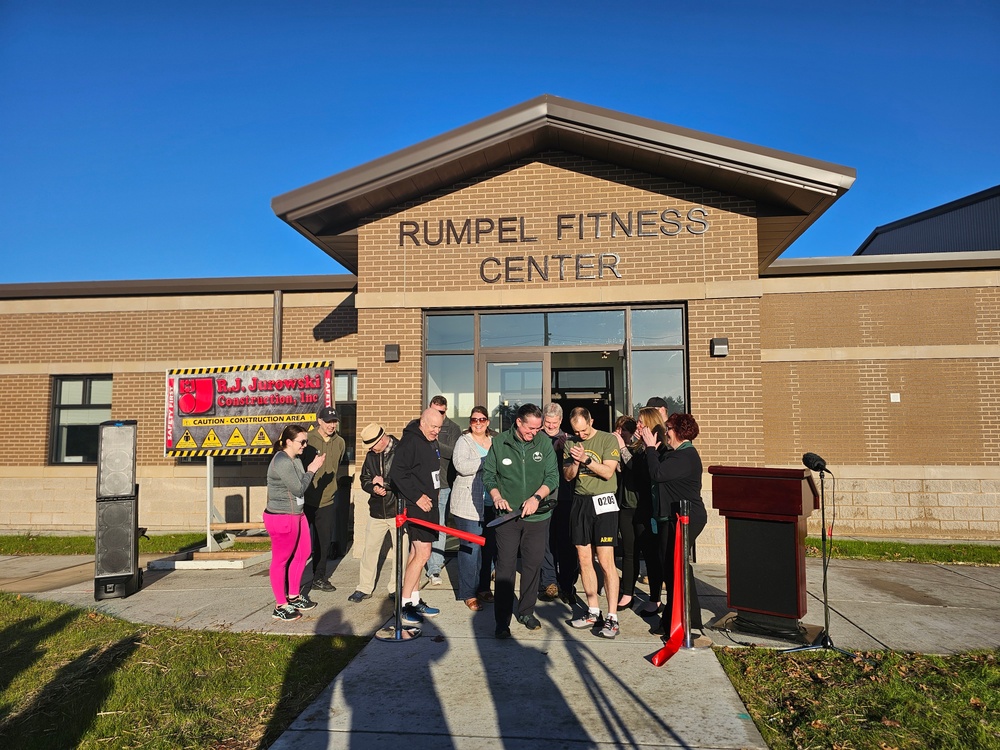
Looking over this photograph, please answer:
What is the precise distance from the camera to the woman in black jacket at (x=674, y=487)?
562 cm

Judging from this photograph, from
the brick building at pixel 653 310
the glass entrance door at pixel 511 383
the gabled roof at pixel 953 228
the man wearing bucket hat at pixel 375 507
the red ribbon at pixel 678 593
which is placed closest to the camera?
the red ribbon at pixel 678 593

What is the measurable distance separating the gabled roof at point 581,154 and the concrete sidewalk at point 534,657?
5039 mm

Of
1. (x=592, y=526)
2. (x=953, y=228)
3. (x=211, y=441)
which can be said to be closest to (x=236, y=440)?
(x=211, y=441)

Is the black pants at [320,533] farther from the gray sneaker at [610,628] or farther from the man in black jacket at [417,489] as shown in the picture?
the gray sneaker at [610,628]

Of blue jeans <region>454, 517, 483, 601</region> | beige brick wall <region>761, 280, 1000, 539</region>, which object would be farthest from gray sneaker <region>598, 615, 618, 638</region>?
beige brick wall <region>761, 280, 1000, 539</region>

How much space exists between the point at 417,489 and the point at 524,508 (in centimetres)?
110

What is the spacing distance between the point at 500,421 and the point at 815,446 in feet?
20.7

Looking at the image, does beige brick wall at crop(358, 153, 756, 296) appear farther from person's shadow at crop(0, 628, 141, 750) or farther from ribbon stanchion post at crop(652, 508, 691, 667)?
person's shadow at crop(0, 628, 141, 750)

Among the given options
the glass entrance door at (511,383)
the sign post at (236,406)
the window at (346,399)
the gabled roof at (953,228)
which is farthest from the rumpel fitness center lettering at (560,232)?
the gabled roof at (953,228)

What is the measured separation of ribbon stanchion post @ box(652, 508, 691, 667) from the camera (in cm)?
521

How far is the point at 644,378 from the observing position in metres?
9.43

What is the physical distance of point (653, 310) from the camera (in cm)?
950

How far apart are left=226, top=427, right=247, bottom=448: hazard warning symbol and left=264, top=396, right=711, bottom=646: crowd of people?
4374 millimetres

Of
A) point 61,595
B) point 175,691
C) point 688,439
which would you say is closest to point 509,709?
point 175,691
